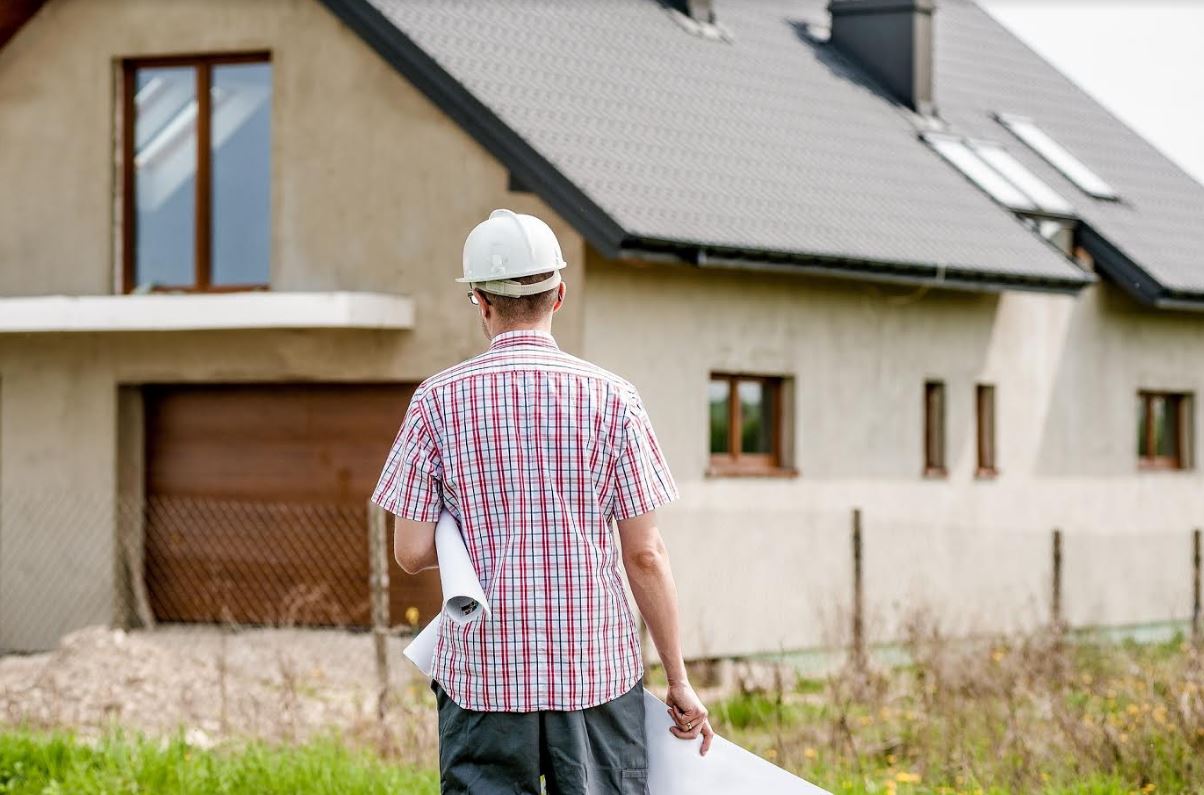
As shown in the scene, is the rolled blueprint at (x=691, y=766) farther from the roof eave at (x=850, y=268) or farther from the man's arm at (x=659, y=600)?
the roof eave at (x=850, y=268)

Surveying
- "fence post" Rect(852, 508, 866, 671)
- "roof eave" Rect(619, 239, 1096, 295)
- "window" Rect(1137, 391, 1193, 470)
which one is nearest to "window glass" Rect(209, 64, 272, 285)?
"roof eave" Rect(619, 239, 1096, 295)

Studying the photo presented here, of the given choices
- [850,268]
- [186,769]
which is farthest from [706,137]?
[186,769]

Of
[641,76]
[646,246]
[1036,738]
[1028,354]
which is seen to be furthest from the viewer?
[1028,354]

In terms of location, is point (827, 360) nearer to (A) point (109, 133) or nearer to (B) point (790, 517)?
(B) point (790, 517)

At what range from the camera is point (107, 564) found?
1422 cm

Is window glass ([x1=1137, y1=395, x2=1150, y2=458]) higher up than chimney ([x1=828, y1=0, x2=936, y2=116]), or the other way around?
chimney ([x1=828, y1=0, x2=936, y2=116])

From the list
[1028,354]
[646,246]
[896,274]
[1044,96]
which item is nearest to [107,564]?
[646,246]

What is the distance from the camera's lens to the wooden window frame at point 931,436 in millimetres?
15586

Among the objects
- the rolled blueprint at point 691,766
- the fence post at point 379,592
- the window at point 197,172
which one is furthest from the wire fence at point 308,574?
the rolled blueprint at point 691,766

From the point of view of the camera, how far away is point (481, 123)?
1279cm

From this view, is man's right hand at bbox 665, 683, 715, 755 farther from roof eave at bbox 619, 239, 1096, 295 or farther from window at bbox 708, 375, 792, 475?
window at bbox 708, 375, 792, 475

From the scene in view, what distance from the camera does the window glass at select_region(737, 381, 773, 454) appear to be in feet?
46.5

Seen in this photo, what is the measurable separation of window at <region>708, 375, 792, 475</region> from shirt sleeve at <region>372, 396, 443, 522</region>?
31.4ft

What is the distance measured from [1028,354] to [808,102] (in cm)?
291
